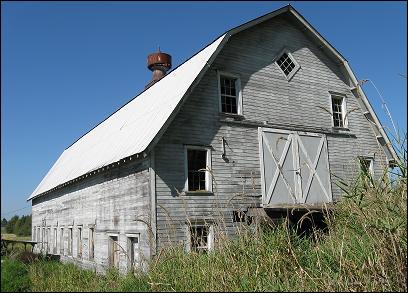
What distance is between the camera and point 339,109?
16516 mm

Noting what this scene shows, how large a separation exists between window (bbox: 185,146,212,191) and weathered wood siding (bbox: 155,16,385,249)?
8.5 inches

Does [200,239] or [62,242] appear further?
[62,242]

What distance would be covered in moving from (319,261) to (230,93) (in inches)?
337

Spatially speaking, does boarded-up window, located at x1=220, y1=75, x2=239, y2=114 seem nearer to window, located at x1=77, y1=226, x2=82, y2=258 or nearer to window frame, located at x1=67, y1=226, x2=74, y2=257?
window, located at x1=77, y1=226, x2=82, y2=258

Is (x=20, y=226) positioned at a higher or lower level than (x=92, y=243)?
lower

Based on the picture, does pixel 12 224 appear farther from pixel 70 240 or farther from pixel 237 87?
pixel 237 87

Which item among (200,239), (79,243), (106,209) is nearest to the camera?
(200,239)

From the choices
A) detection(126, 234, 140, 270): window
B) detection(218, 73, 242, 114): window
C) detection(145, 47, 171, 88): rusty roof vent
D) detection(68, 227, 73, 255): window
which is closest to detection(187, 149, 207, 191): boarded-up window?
detection(218, 73, 242, 114): window

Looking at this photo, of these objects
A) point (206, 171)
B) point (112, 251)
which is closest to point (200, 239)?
point (206, 171)

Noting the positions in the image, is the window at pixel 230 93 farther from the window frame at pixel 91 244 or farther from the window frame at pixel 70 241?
the window frame at pixel 70 241

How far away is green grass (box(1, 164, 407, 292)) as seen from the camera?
17.4 ft

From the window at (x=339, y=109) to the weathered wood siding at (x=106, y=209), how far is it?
849 cm

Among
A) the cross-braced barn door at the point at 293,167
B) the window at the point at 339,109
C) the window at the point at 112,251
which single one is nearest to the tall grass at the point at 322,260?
the cross-braced barn door at the point at 293,167

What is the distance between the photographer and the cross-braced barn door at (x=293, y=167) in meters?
13.5
